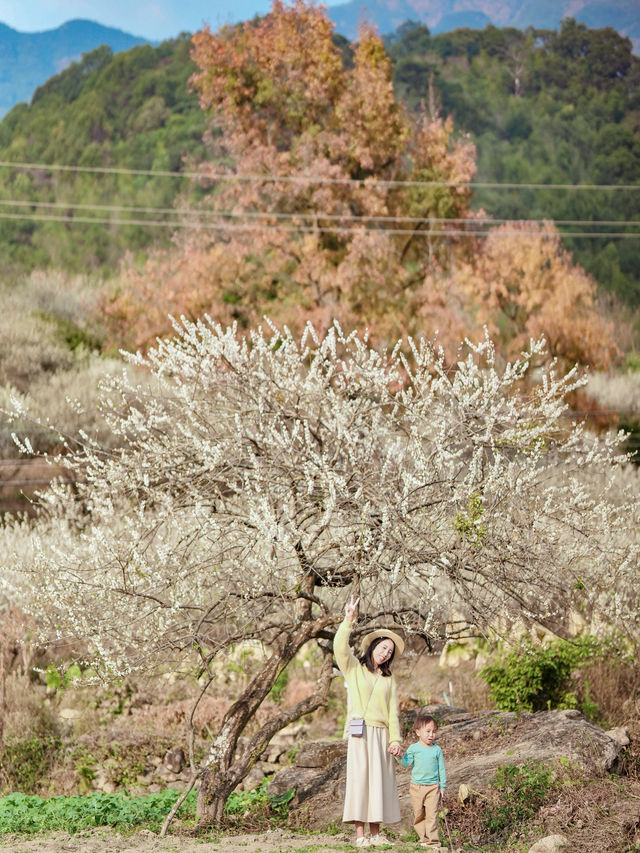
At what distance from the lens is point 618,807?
19.9 feet

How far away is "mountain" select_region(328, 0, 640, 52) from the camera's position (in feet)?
124

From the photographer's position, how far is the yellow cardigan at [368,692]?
18.5 ft

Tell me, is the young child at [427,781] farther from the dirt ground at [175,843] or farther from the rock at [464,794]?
the rock at [464,794]

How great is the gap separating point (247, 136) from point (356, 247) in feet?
11.9

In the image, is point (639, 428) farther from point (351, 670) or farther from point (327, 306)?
point (351, 670)

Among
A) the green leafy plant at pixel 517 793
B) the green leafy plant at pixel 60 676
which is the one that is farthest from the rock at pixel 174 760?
the green leafy plant at pixel 517 793

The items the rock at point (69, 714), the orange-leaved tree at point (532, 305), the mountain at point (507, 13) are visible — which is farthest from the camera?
the mountain at point (507, 13)

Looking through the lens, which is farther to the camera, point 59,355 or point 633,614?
point 59,355

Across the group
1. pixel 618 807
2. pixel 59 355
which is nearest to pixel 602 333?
pixel 59 355

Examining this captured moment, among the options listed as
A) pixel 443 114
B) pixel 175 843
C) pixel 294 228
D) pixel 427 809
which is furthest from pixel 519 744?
pixel 443 114

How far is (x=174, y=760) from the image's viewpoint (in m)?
8.82

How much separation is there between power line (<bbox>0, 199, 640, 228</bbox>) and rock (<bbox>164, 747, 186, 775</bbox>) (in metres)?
13.1

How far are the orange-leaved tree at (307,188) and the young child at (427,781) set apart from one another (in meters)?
14.1

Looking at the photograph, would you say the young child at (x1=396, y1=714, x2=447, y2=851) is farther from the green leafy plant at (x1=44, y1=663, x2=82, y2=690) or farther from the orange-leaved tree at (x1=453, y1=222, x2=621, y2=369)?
the orange-leaved tree at (x1=453, y1=222, x2=621, y2=369)
